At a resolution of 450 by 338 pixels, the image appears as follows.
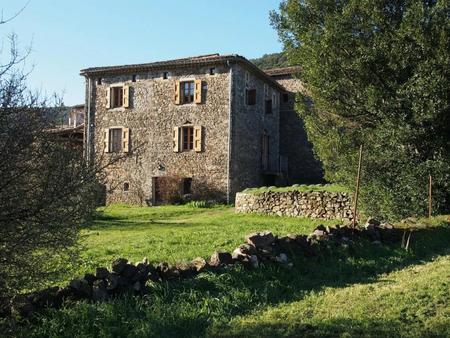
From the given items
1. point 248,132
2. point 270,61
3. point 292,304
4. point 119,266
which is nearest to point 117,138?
point 248,132

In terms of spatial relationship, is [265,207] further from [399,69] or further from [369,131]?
[399,69]

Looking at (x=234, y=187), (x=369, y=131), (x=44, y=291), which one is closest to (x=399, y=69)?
(x=369, y=131)

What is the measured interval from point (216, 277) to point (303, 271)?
5.70 ft

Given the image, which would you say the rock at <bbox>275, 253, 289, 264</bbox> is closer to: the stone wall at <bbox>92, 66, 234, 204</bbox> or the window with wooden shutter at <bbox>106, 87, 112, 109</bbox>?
the stone wall at <bbox>92, 66, 234, 204</bbox>

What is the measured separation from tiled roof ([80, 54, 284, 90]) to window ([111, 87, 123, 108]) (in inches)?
38.7

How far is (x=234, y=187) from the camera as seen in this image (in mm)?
25438

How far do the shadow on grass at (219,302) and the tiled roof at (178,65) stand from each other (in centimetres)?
1796

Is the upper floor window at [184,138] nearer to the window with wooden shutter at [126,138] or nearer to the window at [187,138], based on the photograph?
the window at [187,138]

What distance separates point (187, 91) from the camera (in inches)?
1054

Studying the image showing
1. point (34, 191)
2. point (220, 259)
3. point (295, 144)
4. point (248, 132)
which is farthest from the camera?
point (295, 144)

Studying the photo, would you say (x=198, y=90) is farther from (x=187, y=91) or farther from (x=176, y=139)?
(x=176, y=139)

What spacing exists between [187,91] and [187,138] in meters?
→ 2.56

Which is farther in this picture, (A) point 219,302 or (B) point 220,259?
(B) point 220,259

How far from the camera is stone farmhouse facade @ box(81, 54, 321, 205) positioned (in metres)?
25.5
